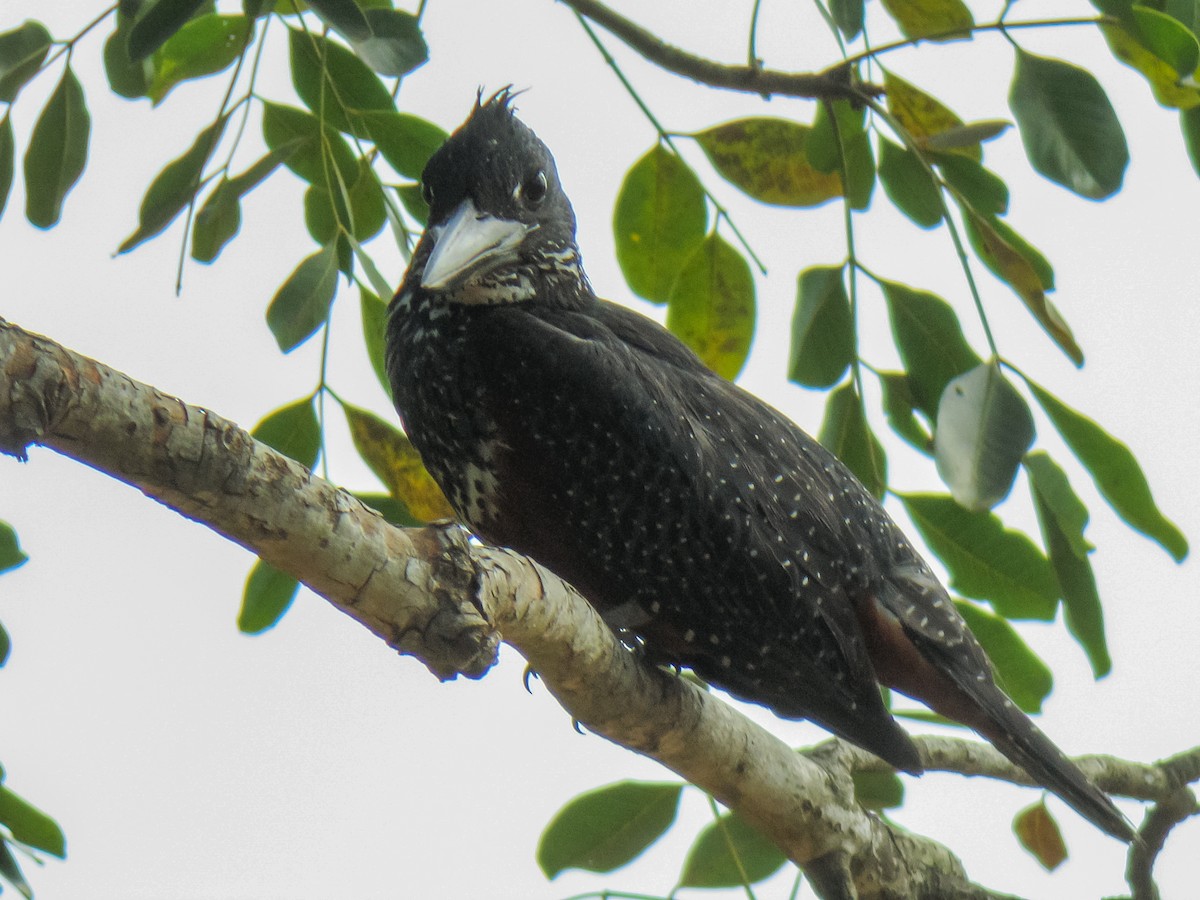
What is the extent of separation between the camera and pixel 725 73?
2295 mm

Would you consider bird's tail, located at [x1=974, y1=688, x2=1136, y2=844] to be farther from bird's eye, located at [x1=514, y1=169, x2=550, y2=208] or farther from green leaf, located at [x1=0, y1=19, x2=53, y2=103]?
green leaf, located at [x1=0, y1=19, x2=53, y2=103]

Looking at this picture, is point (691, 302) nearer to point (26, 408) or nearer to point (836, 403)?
point (836, 403)

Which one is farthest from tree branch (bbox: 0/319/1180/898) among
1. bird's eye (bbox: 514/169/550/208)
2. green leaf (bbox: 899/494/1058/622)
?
bird's eye (bbox: 514/169/550/208)

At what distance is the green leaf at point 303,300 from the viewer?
2.10 m

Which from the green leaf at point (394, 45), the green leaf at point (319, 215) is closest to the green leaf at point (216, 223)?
the green leaf at point (319, 215)

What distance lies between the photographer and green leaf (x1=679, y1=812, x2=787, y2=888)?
2.38 meters

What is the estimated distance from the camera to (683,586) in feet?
7.54

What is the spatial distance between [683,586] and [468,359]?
52 cm

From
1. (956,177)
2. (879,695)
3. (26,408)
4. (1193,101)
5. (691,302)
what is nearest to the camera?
(26,408)

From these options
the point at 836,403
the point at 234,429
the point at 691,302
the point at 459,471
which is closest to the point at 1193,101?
the point at 836,403

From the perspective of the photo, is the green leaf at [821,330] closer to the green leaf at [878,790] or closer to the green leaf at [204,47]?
the green leaf at [878,790]

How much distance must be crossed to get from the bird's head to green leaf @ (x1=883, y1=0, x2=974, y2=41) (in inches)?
29.2

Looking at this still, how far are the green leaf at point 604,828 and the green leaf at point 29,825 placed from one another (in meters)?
0.90

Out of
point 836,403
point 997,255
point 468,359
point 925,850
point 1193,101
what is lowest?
point 925,850
